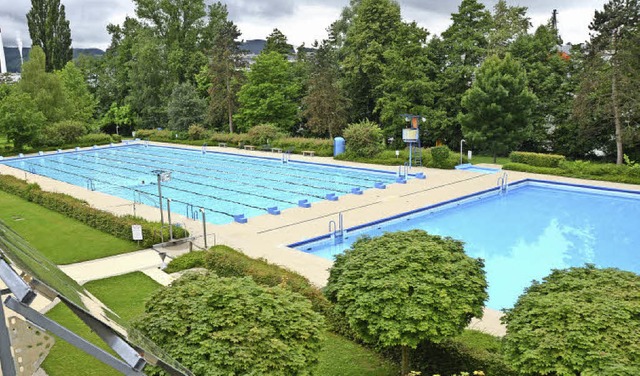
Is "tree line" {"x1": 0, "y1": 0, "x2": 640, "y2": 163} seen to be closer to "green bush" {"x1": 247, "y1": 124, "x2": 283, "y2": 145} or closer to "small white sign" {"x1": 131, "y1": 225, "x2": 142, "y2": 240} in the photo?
"green bush" {"x1": 247, "y1": 124, "x2": 283, "y2": 145}

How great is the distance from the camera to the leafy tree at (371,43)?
36.8 metres

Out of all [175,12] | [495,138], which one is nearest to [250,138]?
[495,138]

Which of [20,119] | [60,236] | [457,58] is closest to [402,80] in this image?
[457,58]

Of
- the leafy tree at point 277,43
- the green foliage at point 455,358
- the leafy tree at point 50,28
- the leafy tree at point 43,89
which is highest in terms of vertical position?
the leafy tree at point 50,28

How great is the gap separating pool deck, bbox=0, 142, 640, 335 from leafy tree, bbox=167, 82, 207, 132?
62.6 feet

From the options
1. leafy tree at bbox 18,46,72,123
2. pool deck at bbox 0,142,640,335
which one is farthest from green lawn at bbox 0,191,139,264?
leafy tree at bbox 18,46,72,123

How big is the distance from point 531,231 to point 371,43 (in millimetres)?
23306

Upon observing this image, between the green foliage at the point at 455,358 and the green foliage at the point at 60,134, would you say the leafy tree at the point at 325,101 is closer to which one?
the green foliage at the point at 60,134

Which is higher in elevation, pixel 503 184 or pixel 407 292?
pixel 407 292

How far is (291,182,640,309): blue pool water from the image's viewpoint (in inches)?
548

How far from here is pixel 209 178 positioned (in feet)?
88.5

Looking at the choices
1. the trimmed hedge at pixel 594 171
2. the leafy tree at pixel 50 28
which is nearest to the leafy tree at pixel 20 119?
the leafy tree at pixel 50 28

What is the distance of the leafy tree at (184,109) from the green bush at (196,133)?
9.67ft

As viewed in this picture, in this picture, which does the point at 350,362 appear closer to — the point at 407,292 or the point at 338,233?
the point at 407,292
